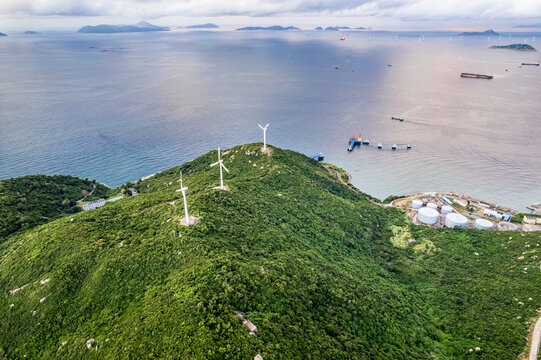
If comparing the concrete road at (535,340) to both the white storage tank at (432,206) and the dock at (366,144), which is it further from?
the dock at (366,144)

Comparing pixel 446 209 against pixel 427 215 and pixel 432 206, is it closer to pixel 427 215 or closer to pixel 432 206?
pixel 432 206

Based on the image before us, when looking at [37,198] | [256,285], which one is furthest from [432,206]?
[37,198]

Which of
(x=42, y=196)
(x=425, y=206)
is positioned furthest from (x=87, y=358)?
(x=425, y=206)

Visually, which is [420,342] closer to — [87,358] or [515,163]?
[87,358]

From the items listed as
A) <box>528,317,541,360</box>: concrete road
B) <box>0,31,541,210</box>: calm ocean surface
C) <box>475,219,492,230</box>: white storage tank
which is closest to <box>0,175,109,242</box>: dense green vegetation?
<box>0,31,541,210</box>: calm ocean surface

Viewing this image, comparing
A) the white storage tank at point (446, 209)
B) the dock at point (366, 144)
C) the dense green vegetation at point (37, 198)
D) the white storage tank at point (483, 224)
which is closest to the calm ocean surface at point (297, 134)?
the dock at point (366, 144)
